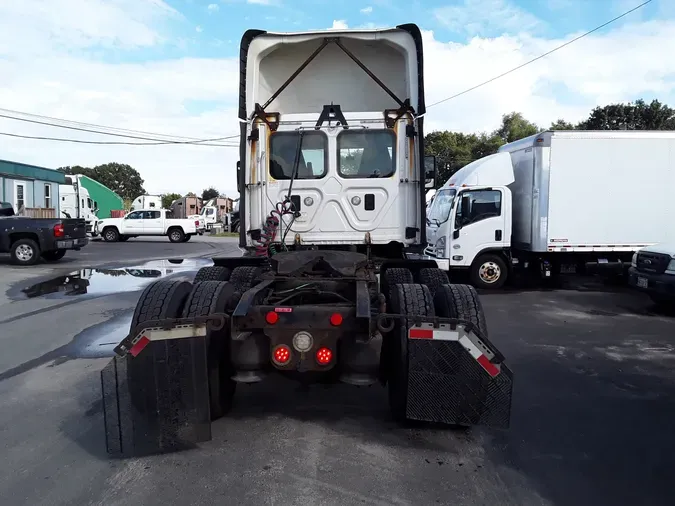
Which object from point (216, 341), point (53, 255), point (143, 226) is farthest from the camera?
point (143, 226)

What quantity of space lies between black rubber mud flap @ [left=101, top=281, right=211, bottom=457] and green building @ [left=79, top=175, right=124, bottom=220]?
45.1m

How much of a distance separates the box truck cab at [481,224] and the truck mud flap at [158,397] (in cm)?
907

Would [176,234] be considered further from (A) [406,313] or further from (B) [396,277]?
(A) [406,313]

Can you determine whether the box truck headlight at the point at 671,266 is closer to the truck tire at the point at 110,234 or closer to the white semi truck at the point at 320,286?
the white semi truck at the point at 320,286

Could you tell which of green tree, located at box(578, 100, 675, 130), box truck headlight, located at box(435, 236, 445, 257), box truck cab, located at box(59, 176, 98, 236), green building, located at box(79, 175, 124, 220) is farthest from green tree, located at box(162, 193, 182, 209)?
box truck headlight, located at box(435, 236, 445, 257)

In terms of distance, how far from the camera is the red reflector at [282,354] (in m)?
3.83

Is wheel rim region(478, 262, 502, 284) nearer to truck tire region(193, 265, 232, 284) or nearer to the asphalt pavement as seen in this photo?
the asphalt pavement

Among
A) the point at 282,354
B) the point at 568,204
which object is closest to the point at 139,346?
the point at 282,354

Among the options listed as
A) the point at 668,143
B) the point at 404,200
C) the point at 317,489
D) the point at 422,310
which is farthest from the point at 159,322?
the point at 668,143

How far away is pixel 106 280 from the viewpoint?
525 inches

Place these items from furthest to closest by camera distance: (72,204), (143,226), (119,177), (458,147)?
(119,177) → (458,147) → (72,204) → (143,226)

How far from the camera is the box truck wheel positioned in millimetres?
12172

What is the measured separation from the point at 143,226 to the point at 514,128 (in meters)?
24.1

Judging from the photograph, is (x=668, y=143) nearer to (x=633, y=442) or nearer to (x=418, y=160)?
(x=418, y=160)
